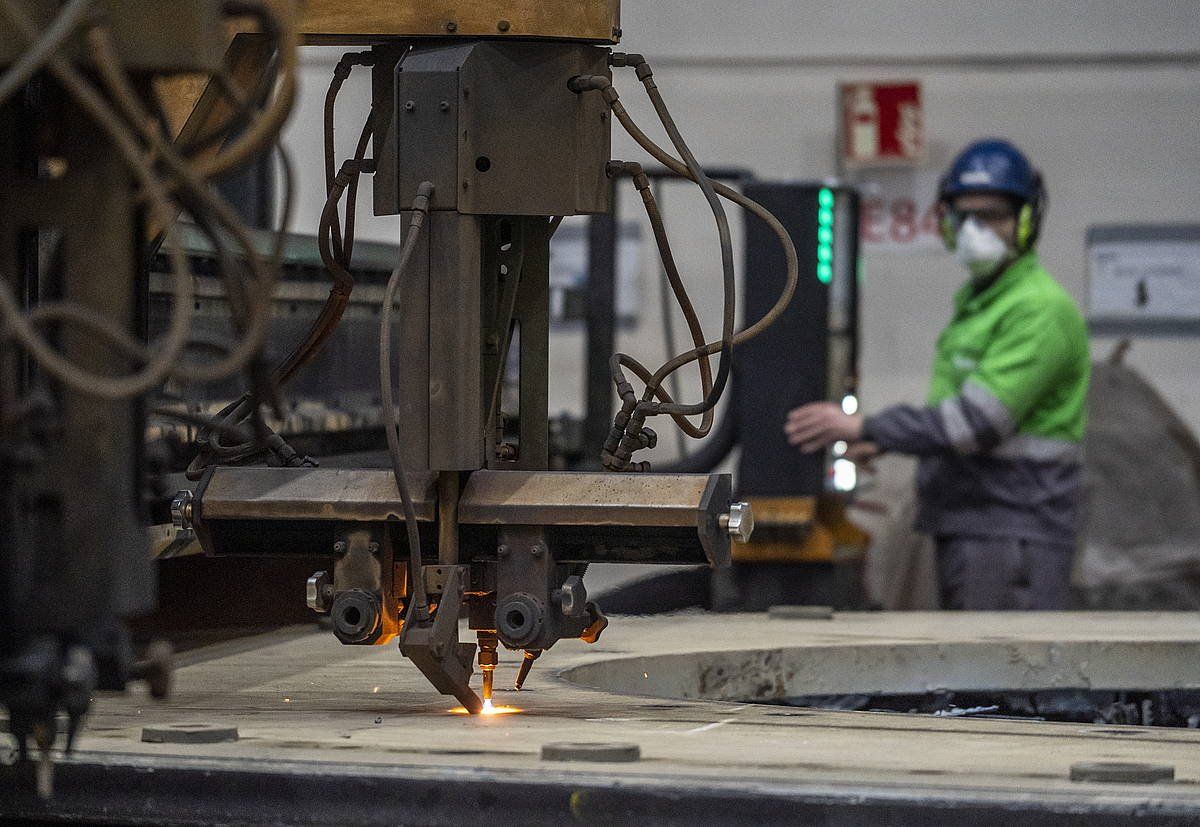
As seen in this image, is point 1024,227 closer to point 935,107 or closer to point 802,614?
point 935,107

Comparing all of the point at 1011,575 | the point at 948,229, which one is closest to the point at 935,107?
the point at 948,229

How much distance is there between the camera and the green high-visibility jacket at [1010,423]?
4141 mm

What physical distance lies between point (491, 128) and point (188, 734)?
0.62 m

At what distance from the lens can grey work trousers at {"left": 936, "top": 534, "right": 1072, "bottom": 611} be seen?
4.18 meters

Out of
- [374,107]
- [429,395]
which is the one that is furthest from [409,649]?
[374,107]

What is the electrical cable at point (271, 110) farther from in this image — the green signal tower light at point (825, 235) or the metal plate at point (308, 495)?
the green signal tower light at point (825, 235)

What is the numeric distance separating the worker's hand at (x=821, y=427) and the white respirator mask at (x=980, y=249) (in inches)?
16.9

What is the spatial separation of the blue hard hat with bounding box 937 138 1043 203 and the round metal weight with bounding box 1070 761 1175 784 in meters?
3.06

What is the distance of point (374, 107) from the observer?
1923mm

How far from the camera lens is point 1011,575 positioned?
13.7 ft

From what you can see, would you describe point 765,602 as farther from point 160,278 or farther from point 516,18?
point 516,18

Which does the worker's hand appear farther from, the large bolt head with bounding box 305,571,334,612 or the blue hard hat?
the large bolt head with bounding box 305,571,334,612

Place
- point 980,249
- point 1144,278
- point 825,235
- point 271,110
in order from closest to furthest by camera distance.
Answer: point 271,110 → point 980,249 → point 825,235 → point 1144,278

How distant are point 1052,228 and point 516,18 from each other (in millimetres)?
4534
